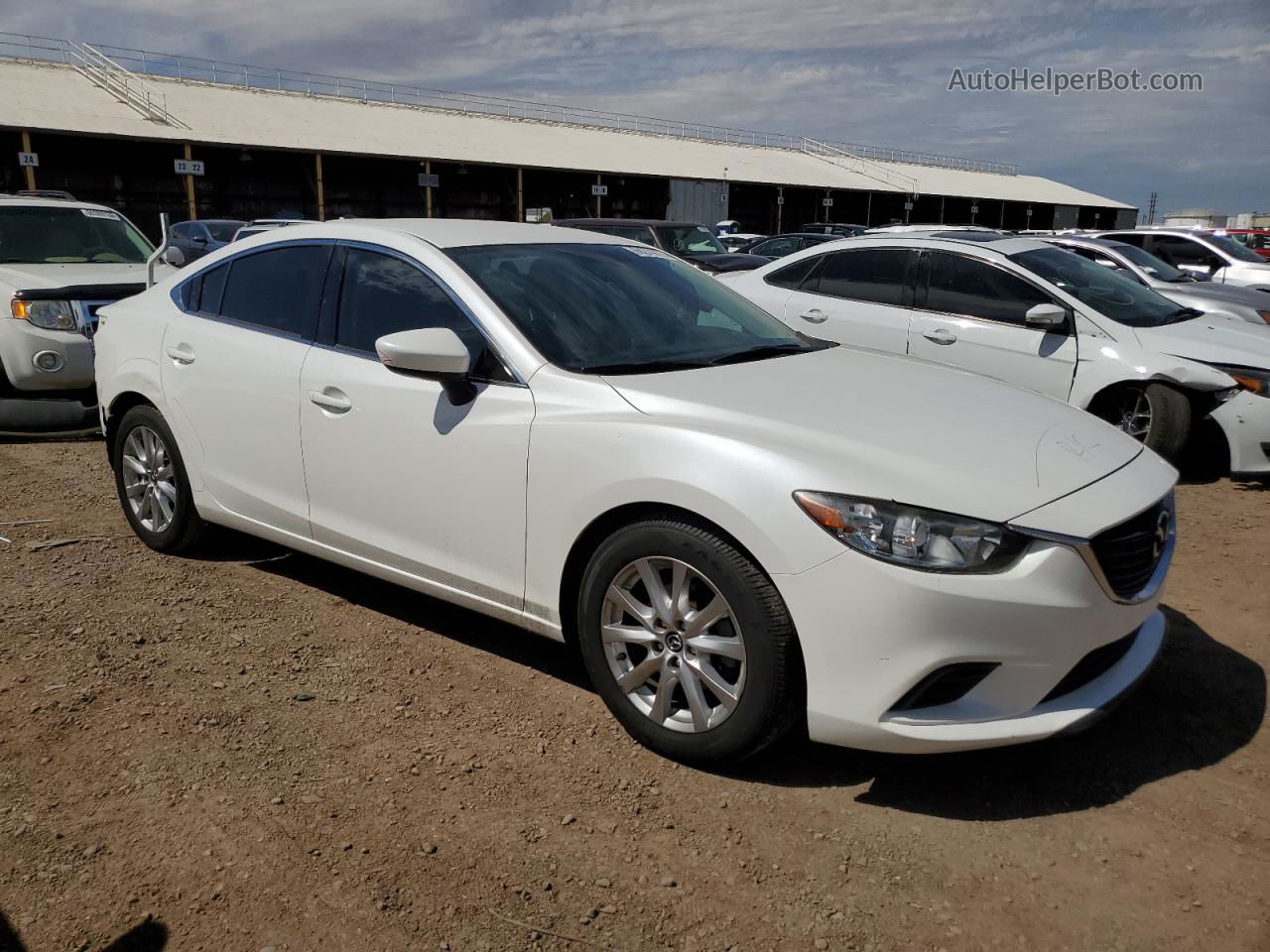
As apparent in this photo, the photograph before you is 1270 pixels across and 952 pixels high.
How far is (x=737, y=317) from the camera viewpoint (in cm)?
424

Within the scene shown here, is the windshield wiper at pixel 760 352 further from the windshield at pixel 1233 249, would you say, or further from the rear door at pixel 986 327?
the windshield at pixel 1233 249

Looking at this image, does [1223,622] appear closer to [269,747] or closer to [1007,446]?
[1007,446]

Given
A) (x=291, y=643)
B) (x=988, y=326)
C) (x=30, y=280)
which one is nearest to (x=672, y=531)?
(x=291, y=643)

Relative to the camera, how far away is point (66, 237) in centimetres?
880

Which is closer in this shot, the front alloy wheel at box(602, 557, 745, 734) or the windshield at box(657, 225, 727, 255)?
the front alloy wheel at box(602, 557, 745, 734)

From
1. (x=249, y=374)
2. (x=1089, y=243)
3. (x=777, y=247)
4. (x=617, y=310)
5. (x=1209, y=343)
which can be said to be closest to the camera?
(x=617, y=310)

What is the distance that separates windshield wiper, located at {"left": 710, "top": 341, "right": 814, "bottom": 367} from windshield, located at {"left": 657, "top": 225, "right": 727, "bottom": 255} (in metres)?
11.2

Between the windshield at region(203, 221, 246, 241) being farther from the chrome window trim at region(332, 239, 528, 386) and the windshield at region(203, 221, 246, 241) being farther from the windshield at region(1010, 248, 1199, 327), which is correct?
the chrome window trim at region(332, 239, 528, 386)

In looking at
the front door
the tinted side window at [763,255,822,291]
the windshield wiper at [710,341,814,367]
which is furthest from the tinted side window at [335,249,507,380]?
the tinted side window at [763,255,822,291]

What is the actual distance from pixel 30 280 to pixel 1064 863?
787cm

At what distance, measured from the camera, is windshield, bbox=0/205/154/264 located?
847 cm

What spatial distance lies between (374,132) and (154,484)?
3680 centimetres

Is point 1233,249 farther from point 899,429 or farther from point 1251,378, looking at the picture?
point 899,429

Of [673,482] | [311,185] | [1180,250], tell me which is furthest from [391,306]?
[311,185]
